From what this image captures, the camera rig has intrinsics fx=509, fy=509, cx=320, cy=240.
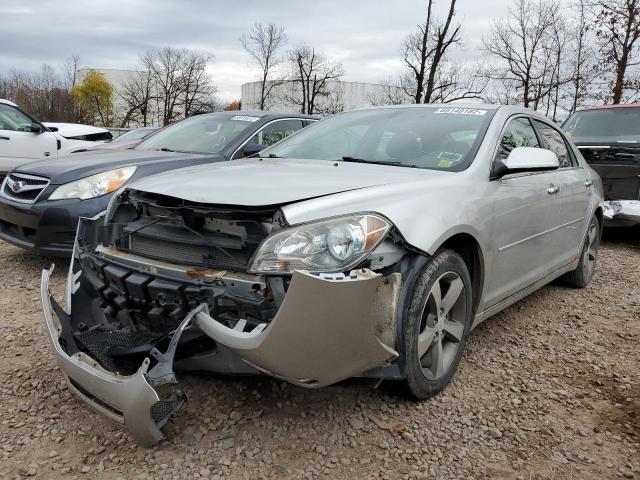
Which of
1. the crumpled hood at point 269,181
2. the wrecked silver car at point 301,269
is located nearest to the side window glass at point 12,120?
the wrecked silver car at point 301,269

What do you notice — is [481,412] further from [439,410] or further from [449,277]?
[449,277]

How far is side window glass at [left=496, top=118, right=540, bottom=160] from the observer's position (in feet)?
10.2

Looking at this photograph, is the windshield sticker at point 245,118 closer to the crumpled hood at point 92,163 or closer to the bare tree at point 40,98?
the crumpled hood at point 92,163

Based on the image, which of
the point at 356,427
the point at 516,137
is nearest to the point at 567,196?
the point at 516,137

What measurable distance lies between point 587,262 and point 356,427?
11.0 ft

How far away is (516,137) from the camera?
338cm

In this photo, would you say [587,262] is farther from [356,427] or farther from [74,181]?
[74,181]

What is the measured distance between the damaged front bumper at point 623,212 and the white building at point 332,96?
27679 mm

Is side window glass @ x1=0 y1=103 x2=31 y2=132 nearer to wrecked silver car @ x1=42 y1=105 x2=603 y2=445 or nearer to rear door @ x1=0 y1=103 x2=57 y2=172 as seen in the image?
rear door @ x1=0 y1=103 x2=57 y2=172

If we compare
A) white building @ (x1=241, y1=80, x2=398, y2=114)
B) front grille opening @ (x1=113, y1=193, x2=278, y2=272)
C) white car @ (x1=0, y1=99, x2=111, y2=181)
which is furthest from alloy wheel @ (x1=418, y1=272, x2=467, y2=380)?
white building @ (x1=241, y1=80, x2=398, y2=114)

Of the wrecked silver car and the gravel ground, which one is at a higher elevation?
the wrecked silver car

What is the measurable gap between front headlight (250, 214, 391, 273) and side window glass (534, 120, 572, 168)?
8.08 ft

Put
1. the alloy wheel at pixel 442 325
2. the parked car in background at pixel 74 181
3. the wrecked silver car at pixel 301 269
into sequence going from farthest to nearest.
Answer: the parked car in background at pixel 74 181 → the alloy wheel at pixel 442 325 → the wrecked silver car at pixel 301 269

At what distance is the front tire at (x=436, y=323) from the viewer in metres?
2.22
